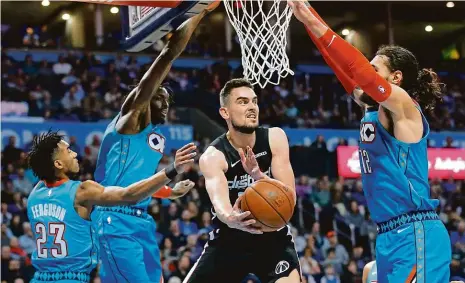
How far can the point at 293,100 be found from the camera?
62.0 feet

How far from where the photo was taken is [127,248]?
5.98 meters

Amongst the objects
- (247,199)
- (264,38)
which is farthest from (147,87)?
(247,199)

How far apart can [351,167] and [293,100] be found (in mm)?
2352

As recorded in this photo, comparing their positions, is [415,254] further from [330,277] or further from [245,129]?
[330,277]

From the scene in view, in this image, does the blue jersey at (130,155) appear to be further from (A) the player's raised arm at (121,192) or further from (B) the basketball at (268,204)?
(B) the basketball at (268,204)

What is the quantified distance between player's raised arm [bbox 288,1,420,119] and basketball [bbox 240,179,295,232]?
94cm

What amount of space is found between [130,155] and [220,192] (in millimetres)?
1024

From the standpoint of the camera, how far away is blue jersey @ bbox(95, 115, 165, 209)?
620 cm

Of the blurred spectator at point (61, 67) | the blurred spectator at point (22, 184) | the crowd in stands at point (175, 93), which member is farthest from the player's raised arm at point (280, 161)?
the blurred spectator at point (61, 67)

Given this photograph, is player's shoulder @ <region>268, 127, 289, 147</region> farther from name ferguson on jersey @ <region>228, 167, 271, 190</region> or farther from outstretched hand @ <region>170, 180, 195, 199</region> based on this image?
outstretched hand @ <region>170, 180, 195, 199</region>

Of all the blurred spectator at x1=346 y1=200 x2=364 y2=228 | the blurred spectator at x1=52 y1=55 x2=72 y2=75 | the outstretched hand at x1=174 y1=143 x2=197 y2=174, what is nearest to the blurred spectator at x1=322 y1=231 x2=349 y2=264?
the blurred spectator at x1=346 y1=200 x2=364 y2=228

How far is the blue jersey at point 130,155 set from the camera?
6199 mm

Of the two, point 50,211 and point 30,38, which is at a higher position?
point 30,38

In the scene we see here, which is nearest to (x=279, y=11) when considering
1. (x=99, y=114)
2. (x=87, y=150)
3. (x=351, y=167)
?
(x=87, y=150)
